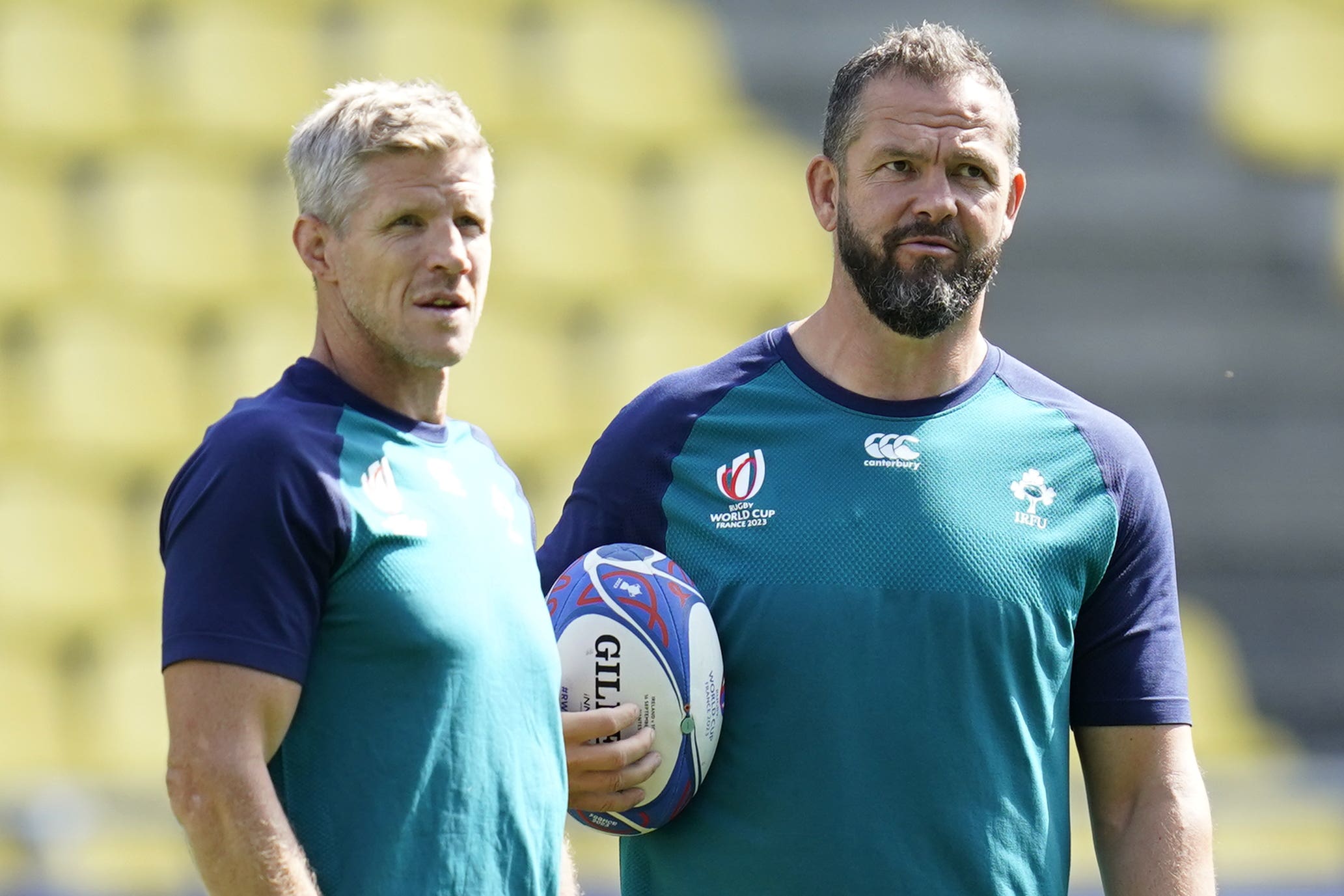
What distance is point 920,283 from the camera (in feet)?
10.3

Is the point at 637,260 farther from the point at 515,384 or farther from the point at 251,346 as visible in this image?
the point at 251,346

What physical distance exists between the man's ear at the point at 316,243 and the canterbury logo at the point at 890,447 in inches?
39.3

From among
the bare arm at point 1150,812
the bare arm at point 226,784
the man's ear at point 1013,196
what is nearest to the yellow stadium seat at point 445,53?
the man's ear at point 1013,196

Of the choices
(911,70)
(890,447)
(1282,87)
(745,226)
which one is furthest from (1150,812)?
(1282,87)

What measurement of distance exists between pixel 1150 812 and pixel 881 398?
2.94ft

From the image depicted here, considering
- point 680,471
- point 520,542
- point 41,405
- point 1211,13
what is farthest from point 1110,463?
point 1211,13

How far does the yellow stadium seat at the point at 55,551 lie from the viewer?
22.8 feet

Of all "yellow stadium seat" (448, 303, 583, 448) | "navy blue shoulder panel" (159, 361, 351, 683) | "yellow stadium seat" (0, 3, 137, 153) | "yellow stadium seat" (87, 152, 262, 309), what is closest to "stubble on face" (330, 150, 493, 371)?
"navy blue shoulder panel" (159, 361, 351, 683)

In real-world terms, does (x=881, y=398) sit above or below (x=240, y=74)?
below

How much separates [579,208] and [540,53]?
3.31 ft

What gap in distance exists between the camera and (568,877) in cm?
317

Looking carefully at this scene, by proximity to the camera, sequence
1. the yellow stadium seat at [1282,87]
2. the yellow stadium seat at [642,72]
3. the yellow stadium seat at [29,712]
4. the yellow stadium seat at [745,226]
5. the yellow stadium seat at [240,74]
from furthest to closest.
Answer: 1. the yellow stadium seat at [1282,87]
2. the yellow stadium seat at [642,72]
3. the yellow stadium seat at [745,226]
4. the yellow stadium seat at [240,74]
5. the yellow stadium seat at [29,712]

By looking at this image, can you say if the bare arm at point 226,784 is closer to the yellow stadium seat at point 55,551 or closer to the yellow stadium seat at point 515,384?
the yellow stadium seat at point 55,551

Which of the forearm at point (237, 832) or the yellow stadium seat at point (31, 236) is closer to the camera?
the forearm at point (237, 832)
